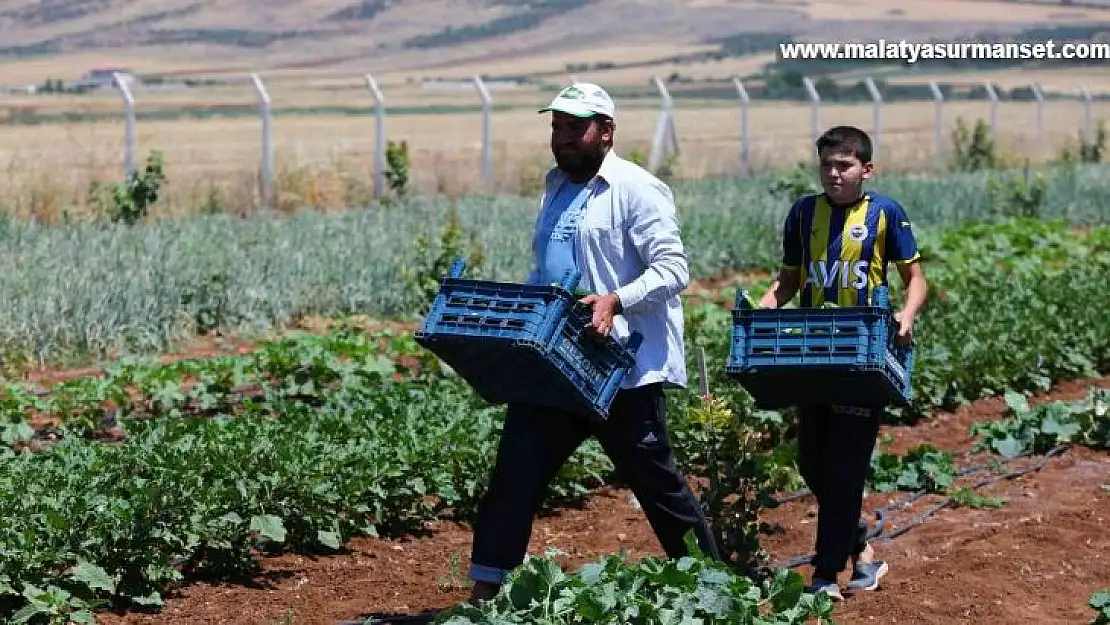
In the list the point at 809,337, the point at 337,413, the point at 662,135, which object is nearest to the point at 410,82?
the point at 662,135

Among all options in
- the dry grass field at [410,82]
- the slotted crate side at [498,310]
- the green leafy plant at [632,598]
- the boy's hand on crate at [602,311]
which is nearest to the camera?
the green leafy plant at [632,598]

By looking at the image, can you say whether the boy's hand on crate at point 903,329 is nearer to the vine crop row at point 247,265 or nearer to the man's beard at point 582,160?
the man's beard at point 582,160

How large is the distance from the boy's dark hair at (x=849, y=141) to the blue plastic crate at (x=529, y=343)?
106cm

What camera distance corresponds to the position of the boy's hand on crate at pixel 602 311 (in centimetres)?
529

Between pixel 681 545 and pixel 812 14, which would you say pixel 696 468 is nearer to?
pixel 681 545

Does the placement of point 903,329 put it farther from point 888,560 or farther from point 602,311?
point 888,560

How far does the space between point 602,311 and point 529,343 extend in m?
0.33

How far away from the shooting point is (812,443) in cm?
631

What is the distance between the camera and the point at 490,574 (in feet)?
18.3

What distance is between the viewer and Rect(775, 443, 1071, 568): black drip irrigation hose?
718 cm

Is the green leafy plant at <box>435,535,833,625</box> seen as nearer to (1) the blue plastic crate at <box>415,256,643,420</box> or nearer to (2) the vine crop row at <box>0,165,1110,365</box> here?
(1) the blue plastic crate at <box>415,256,643,420</box>

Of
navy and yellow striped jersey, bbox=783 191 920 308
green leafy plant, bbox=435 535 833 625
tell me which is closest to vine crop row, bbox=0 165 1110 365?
navy and yellow striped jersey, bbox=783 191 920 308

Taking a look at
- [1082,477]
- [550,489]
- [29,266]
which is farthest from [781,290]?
[29,266]

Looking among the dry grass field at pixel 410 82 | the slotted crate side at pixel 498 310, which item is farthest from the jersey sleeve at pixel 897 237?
the dry grass field at pixel 410 82
